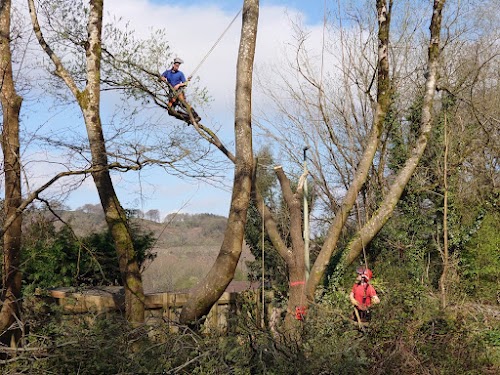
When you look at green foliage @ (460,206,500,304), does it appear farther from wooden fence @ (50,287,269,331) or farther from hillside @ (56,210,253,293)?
wooden fence @ (50,287,269,331)

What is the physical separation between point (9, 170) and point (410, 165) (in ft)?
25.5

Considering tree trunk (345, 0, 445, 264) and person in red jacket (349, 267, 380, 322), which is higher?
tree trunk (345, 0, 445, 264)

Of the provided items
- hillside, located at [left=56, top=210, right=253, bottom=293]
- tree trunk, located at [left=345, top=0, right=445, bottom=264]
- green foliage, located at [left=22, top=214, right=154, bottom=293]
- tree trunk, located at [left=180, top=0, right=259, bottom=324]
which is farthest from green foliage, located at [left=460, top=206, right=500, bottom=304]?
green foliage, located at [left=22, top=214, right=154, bottom=293]

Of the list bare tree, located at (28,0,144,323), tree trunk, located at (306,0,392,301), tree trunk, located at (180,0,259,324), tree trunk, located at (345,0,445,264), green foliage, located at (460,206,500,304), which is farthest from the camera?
green foliage, located at (460,206,500,304)

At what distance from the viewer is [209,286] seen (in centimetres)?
791

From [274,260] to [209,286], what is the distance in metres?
9.68

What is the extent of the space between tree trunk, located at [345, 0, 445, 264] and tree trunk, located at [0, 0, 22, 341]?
6157mm

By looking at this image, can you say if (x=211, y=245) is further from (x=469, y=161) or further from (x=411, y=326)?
(x=411, y=326)

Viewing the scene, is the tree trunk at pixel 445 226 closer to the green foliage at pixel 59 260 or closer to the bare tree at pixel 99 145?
the green foliage at pixel 59 260

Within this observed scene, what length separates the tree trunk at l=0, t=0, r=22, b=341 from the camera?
24.7 feet

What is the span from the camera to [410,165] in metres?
12.0

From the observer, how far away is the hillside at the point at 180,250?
1259 centimetres

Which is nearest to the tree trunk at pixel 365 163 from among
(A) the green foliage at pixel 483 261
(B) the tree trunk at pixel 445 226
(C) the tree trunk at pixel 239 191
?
(B) the tree trunk at pixel 445 226

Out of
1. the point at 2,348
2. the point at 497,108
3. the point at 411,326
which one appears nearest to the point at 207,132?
the point at 411,326
